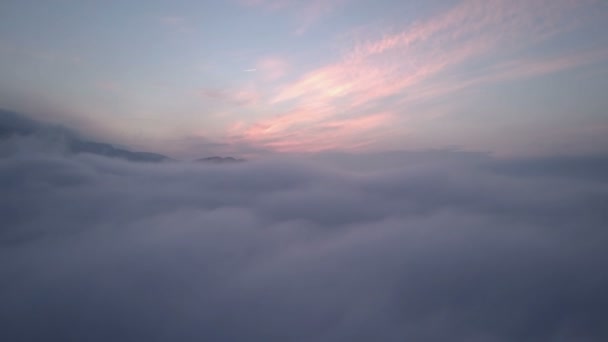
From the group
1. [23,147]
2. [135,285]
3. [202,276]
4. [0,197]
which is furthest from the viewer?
[23,147]

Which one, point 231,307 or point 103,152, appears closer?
point 231,307

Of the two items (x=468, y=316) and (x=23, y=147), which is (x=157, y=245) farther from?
(x=23, y=147)

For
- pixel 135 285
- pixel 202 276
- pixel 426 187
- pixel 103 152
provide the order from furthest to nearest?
pixel 103 152 → pixel 426 187 → pixel 202 276 → pixel 135 285

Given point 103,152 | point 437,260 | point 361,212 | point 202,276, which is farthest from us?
point 103,152

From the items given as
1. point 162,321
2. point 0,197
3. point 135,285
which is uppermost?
point 0,197

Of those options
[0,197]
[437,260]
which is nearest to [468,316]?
[437,260]

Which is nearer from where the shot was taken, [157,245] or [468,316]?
[468,316]

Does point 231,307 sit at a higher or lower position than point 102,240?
lower

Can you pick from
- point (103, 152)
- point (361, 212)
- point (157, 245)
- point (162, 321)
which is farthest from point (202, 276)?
point (103, 152)

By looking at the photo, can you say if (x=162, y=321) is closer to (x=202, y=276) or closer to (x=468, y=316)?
(x=202, y=276)
